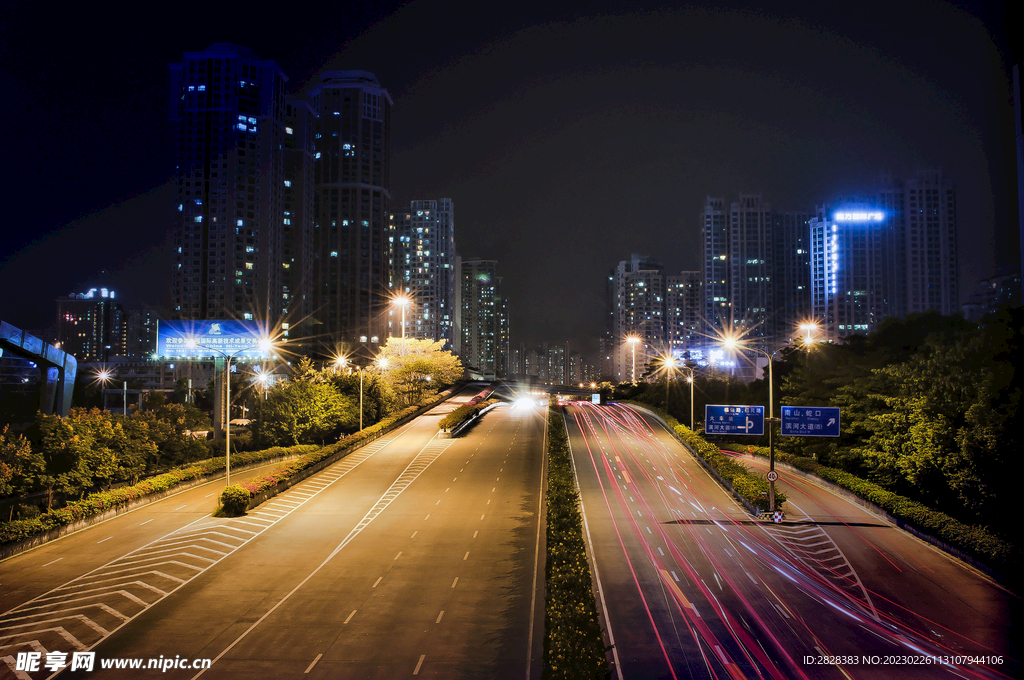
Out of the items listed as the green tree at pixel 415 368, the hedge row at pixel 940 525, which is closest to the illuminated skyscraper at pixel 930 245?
the green tree at pixel 415 368

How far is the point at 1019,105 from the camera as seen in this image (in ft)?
97.2

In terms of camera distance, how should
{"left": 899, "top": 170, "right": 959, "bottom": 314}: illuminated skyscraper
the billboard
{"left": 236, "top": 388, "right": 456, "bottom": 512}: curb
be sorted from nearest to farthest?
1. {"left": 236, "top": 388, "right": 456, "bottom": 512}: curb
2. the billboard
3. {"left": 899, "top": 170, "right": 959, "bottom": 314}: illuminated skyscraper

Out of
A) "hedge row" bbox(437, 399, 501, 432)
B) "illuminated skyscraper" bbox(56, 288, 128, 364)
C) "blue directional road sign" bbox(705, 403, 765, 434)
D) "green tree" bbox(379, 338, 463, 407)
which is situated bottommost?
"hedge row" bbox(437, 399, 501, 432)

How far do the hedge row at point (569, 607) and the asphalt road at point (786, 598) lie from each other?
36.8 inches

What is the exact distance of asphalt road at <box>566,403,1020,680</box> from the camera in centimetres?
1393

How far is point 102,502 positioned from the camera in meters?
27.4

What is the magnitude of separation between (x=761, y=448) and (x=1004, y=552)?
91.1 feet

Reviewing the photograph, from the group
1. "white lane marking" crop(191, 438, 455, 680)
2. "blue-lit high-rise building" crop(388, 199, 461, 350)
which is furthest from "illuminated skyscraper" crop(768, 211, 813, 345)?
"white lane marking" crop(191, 438, 455, 680)

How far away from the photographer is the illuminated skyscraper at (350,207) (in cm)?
14450

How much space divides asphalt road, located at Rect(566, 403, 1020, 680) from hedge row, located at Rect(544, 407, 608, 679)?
935 mm

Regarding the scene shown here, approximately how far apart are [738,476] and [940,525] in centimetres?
1070

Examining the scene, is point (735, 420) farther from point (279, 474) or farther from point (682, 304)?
point (682, 304)

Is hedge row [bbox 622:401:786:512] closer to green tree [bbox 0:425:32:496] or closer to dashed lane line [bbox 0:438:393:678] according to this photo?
dashed lane line [bbox 0:438:393:678]

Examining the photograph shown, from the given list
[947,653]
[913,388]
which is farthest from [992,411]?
[947,653]
